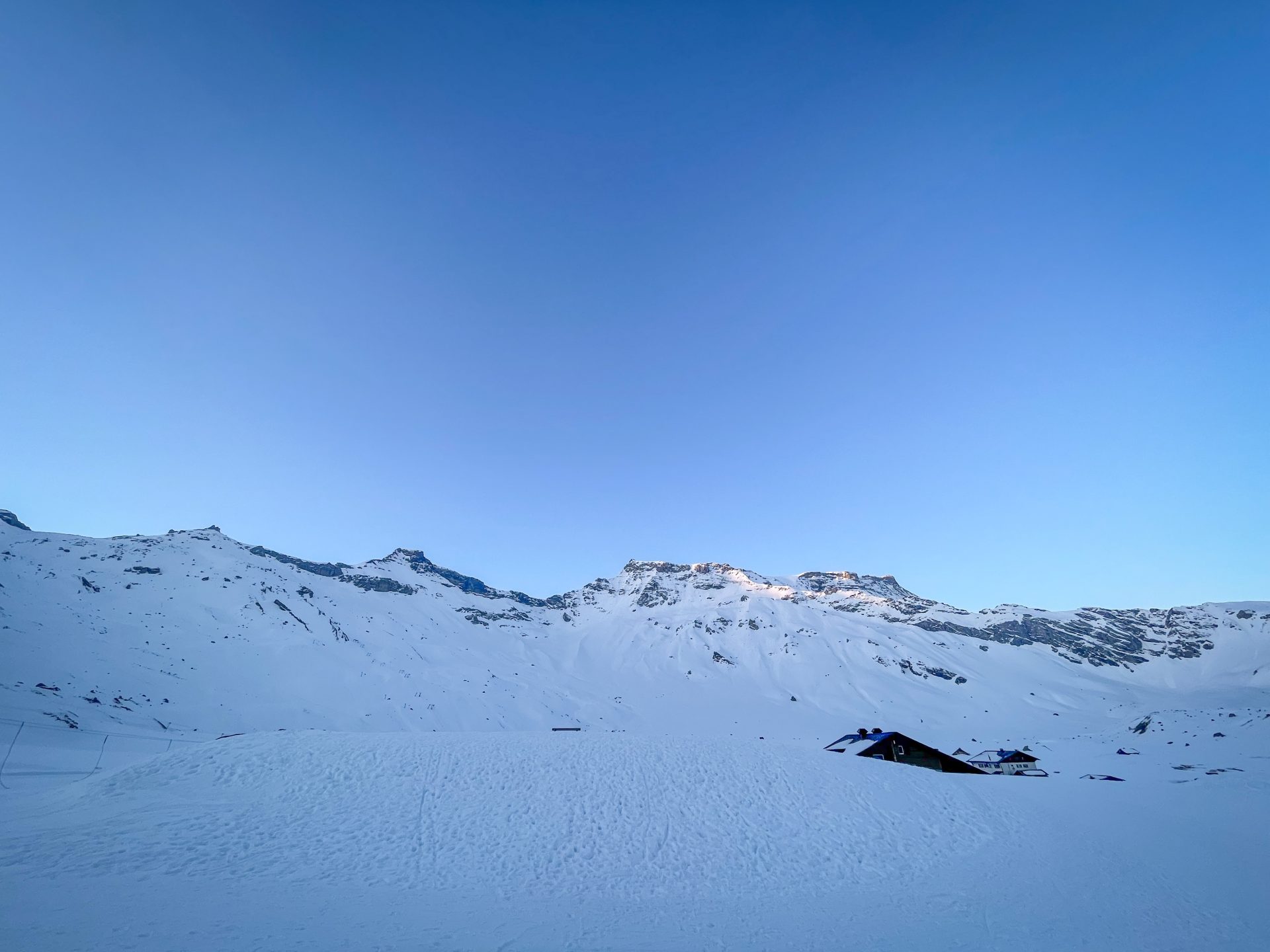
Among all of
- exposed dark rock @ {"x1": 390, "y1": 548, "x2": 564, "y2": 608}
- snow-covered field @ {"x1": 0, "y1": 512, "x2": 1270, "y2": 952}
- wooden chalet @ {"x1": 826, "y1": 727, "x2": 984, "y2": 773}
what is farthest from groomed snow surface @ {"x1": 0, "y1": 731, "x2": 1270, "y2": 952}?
exposed dark rock @ {"x1": 390, "y1": 548, "x2": 564, "y2": 608}

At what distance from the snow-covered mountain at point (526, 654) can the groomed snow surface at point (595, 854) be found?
3101cm

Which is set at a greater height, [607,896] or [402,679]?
[607,896]

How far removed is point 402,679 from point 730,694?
169ft

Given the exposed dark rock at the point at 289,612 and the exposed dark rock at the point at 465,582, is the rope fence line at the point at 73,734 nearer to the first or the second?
the exposed dark rock at the point at 289,612

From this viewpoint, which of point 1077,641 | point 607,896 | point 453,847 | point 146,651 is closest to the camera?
point 607,896

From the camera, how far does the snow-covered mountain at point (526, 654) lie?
183 ft

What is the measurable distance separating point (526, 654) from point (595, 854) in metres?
92.2

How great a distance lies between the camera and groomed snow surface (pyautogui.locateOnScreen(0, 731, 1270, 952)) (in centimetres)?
1221

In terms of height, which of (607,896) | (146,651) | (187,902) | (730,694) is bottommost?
(730,694)

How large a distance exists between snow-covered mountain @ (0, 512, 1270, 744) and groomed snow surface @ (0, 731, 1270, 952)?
102ft

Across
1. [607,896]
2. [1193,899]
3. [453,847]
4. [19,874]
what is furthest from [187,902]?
[1193,899]

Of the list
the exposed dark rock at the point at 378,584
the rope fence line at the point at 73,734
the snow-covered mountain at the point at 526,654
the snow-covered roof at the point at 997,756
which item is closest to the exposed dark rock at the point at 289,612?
the snow-covered mountain at the point at 526,654

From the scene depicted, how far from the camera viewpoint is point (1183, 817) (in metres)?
25.3

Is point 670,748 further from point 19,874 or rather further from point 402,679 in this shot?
point 402,679
